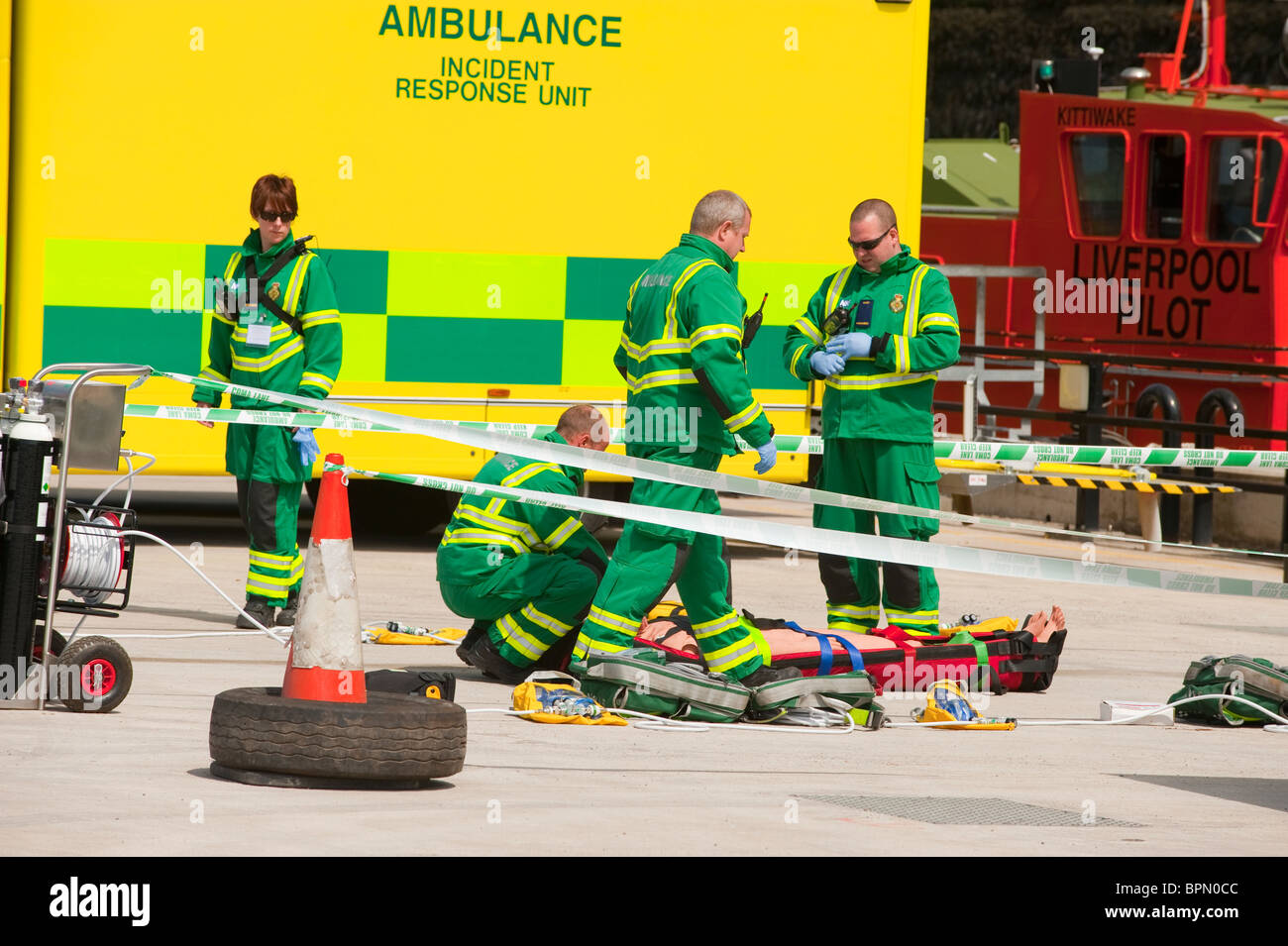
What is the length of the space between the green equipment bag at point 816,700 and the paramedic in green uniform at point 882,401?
1.05m

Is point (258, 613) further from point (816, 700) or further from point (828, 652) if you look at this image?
point (816, 700)

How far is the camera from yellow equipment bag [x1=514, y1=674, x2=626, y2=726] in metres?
6.20

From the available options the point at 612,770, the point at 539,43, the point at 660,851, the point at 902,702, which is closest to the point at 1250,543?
the point at 539,43

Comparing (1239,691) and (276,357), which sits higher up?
(276,357)

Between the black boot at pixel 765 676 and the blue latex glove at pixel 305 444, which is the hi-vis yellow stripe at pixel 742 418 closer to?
the black boot at pixel 765 676

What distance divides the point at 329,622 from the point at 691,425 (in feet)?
5.72

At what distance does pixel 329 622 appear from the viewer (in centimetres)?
527

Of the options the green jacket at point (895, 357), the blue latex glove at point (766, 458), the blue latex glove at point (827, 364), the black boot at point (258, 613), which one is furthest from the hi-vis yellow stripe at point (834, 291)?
the black boot at point (258, 613)

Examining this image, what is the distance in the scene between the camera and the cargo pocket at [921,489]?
757 centimetres

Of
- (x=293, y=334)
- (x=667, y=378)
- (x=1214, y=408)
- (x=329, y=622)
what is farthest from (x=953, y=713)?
(x=1214, y=408)

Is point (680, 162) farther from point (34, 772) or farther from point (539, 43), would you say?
point (34, 772)

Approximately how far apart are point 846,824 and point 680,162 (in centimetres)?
657

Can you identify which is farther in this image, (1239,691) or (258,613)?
(258,613)

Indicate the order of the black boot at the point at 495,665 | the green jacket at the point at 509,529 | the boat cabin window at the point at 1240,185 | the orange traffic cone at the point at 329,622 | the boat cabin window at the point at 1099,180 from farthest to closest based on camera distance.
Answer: the boat cabin window at the point at 1099,180 → the boat cabin window at the point at 1240,185 → the black boot at the point at 495,665 → the green jacket at the point at 509,529 → the orange traffic cone at the point at 329,622
